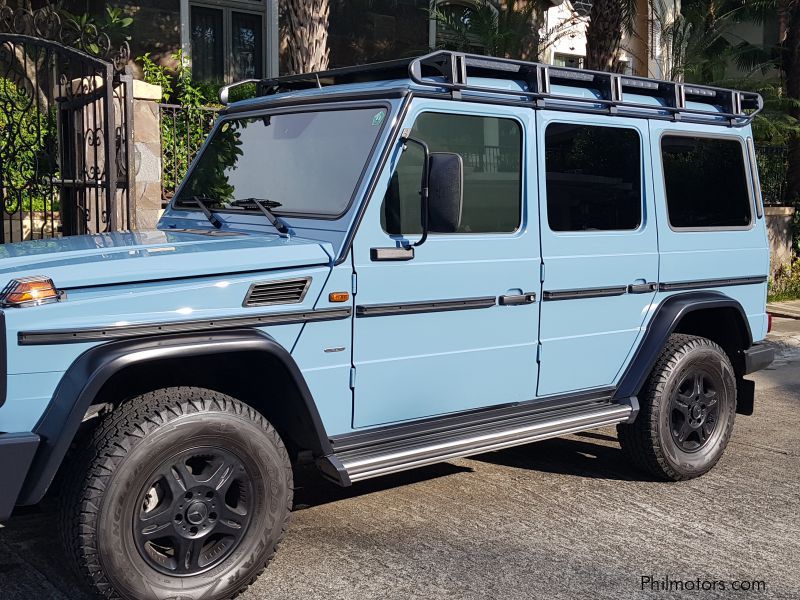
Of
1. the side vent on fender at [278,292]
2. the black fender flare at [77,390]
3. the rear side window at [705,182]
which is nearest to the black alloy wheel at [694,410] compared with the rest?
→ the rear side window at [705,182]

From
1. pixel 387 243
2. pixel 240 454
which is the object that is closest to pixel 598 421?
pixel 387 243

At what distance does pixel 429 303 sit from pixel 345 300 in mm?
474

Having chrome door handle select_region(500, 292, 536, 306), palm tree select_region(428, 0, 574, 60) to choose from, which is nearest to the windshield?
chrome door handle select_region(500, 292, 536, 306)

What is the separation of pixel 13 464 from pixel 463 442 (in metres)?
2.09

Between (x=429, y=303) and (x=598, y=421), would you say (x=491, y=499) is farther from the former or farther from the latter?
(x=429, y=303)

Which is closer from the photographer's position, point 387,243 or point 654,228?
Answer: point 387,243

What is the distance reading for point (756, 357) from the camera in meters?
6.07

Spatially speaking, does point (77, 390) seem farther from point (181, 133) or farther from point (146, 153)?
point (181, 133)

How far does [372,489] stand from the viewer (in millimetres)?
5402

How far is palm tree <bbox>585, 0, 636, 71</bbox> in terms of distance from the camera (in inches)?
488

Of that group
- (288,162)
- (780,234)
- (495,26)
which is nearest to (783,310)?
Answer: (780,234)

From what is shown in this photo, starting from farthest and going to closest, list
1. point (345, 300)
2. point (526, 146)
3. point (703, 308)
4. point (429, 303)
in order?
point (703, 308)
point (526, 146)
point (429, 303)
point (345, 300)

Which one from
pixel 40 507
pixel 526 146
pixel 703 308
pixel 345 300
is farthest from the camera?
pixel 703 308

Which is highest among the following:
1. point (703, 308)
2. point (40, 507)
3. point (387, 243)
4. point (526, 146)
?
point (526, 146)
